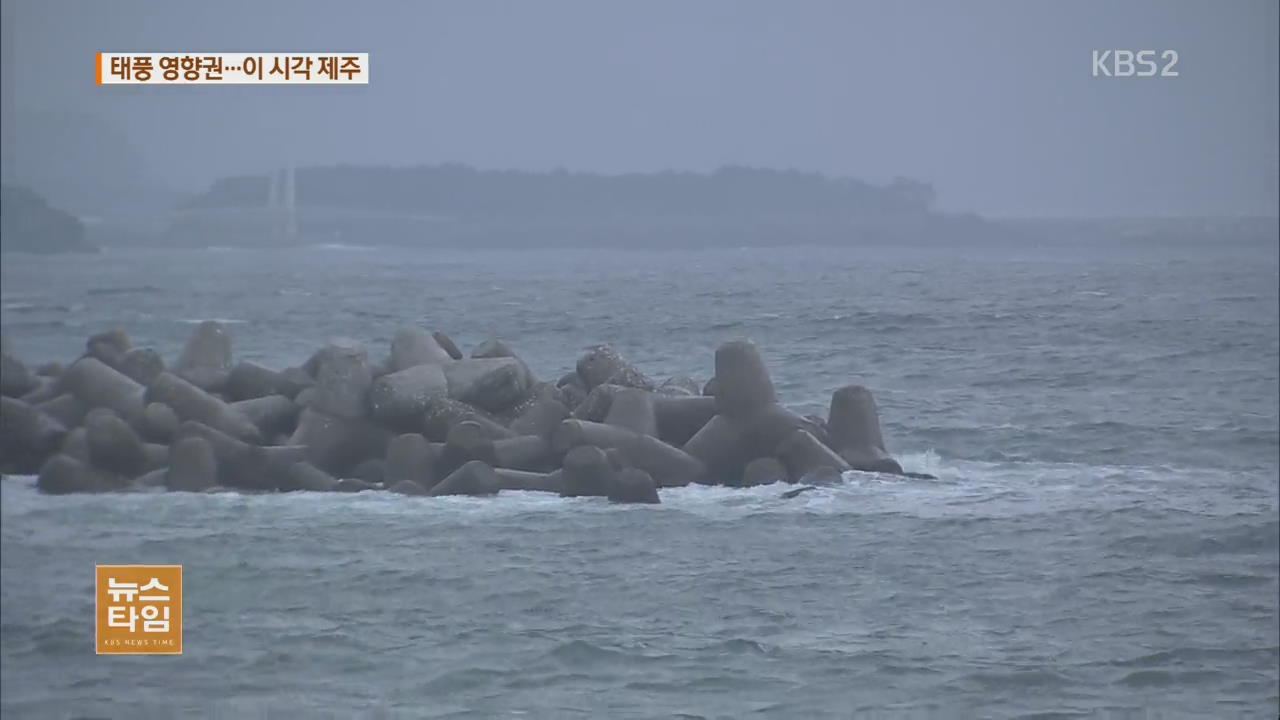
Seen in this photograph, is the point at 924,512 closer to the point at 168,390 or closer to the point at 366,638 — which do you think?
the point at 366,638

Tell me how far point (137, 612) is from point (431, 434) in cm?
404

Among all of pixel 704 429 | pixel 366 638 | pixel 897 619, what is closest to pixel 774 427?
pixel 704 429

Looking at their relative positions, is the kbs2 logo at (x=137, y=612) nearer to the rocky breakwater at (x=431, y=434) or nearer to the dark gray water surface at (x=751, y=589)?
the dark gray water surface at (x=751, y=589)

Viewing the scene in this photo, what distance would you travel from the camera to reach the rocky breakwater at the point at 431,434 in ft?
41.5

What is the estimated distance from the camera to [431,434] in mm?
13219

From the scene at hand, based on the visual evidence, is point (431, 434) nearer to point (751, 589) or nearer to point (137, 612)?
point (751, 589)

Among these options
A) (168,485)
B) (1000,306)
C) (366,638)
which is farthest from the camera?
(1000,306)

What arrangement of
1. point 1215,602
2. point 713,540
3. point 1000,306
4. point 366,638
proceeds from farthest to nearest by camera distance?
point 1000,306 < point 713,540 < point 1215,602 < point 366,638

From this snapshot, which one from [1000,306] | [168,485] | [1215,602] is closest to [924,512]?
[1215,602]

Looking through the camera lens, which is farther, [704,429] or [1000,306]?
[1000,306]

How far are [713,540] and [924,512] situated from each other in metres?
1.95

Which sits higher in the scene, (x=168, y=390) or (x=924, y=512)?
(x=168, y=390)

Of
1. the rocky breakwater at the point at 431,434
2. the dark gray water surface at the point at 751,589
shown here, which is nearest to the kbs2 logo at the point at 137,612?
the dark gray water surface at the point at 751,589

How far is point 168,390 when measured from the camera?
43.4 feet
